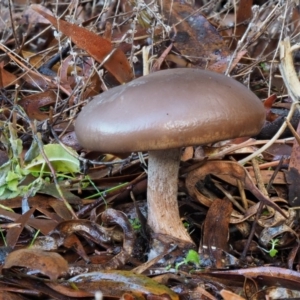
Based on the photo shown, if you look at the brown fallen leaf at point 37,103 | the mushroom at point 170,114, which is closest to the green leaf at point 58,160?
the brown fallen leaf at point 37,103

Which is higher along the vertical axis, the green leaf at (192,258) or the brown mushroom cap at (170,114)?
the brown mushroom cap at (170,114)

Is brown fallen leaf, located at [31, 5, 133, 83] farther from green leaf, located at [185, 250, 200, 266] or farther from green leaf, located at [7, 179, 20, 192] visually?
green leaf, located at [185, 250, 200, 266]

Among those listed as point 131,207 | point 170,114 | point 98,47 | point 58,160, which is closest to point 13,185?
point 58,160

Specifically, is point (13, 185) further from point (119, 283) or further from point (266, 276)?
point (266, 276)

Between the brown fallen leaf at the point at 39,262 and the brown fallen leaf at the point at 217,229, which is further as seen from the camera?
the brown fallen leaf at the point at 217,229

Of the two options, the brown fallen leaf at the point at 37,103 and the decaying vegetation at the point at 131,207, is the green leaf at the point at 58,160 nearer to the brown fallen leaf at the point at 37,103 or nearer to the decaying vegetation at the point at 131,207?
the decaying vegetation at the point at 131,207

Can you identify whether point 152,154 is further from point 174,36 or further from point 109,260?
point 174,36

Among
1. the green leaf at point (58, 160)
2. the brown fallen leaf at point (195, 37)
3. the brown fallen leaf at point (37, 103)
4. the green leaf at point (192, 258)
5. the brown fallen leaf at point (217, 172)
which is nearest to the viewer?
the green leaf at point (192, 258)
